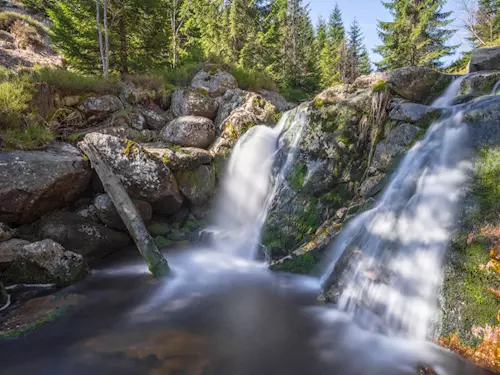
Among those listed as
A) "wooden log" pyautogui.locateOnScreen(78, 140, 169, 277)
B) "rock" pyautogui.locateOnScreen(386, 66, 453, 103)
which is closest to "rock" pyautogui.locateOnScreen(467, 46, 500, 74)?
"rock" pyautogui.locateOnScreen(386, 66, 453, 103)

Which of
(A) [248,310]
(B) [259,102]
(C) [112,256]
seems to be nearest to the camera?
(A) [248,310]

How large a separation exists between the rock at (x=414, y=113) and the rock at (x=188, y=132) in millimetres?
5627

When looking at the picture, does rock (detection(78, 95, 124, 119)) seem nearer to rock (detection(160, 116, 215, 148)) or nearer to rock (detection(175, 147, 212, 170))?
rock (detection(160, 116, 215, 148))

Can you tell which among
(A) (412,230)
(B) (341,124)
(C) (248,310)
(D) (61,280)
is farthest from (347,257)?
(D) (61,280)

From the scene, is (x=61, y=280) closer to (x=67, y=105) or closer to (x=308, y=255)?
(x=308, y=255)

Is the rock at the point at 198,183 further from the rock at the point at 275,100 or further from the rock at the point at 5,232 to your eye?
the rock at the point at 275,100

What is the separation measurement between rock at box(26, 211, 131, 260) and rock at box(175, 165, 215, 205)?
2292 mm

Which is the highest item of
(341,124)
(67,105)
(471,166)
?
(67,105)

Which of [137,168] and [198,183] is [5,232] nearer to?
[137,168]

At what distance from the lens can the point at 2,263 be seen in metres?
5.32

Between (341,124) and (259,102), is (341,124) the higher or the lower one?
the lower one

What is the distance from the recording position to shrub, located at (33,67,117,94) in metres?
8.71

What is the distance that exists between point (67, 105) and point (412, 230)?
971cm

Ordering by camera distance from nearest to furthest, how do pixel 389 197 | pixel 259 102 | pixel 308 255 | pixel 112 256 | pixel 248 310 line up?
1. pixel 248 310
2. pixel 389 197
3. pixel 308 255
4. pixel 112 256
5. pixel 259 102
